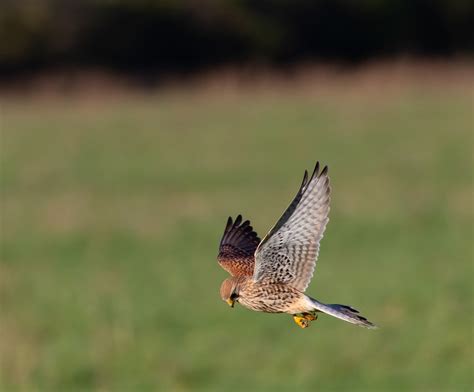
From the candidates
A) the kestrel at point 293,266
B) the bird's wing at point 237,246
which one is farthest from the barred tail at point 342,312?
the bird's wing at point 237,246

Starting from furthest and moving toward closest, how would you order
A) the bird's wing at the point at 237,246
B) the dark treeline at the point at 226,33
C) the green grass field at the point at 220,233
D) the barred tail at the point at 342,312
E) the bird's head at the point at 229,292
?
the dark treeline at the point at 226,33
the green grass field at the point at 220,233
the bird's wing at the point at 237,246
the bird's head at the point at 229,292
the barred tail at the point at 342,312

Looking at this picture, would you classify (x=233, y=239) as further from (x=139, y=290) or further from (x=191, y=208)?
(x=191, y=208)

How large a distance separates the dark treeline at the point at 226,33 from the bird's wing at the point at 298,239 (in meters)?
40.6

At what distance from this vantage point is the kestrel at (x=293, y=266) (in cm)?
233

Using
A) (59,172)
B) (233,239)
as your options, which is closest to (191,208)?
(59,172)

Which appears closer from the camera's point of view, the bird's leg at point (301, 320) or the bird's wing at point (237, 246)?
the bird's leg at point (301, 320)

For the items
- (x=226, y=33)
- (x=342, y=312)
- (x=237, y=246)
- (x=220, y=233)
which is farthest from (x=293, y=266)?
(x=226, y=33)

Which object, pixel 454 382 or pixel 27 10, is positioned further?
pixel 27 10

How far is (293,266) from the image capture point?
251 cm

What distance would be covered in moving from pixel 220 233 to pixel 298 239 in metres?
19.0

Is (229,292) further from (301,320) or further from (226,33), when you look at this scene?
(226,33)

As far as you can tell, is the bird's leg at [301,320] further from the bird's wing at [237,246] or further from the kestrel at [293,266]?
the bird's wing at [237,246]

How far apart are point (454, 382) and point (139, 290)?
6017 millimetres

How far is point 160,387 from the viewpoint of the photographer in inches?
587
